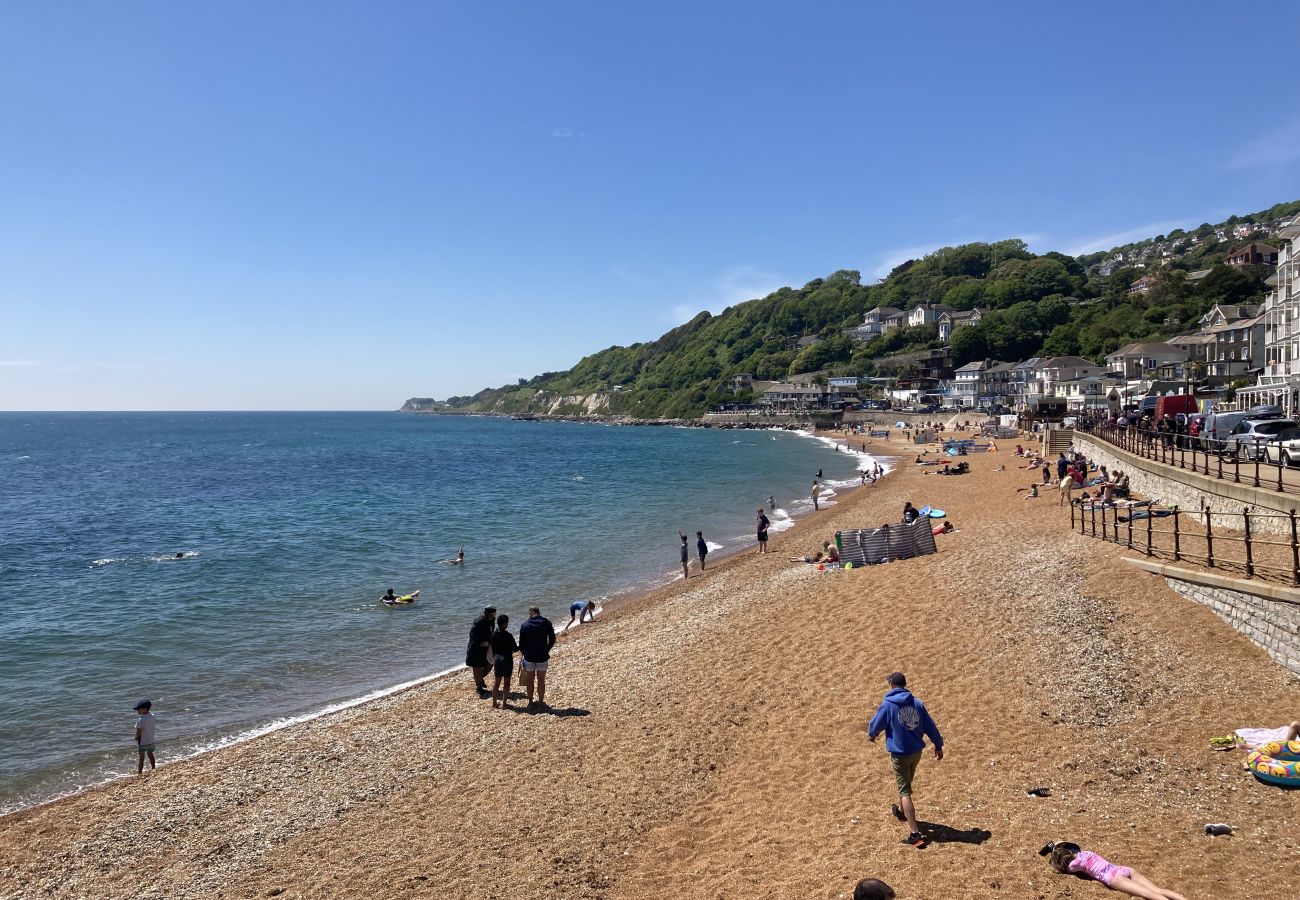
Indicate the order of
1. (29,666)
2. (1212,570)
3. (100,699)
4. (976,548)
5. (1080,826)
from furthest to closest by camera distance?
1. (976,548)
2. (29,666)
3. (100,699)
4. (1212,570)
5. (1080,826)

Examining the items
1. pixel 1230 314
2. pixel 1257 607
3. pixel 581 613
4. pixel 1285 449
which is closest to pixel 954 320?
pixel 1230 314

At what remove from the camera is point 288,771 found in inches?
435

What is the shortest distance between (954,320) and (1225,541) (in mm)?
141411

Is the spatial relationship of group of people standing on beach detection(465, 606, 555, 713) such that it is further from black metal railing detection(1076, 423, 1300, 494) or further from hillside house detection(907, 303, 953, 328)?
hillside house detection(907, 303, 953, 328)

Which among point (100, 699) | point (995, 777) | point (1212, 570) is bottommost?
point (100, 699)

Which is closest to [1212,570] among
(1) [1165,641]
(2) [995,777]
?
(1) [1165,641]

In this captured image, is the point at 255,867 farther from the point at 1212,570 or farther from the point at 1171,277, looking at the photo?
the point at 1171,277

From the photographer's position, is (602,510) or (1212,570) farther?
(602,510)

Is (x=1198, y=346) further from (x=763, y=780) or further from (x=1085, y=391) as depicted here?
(x=763, y=780)

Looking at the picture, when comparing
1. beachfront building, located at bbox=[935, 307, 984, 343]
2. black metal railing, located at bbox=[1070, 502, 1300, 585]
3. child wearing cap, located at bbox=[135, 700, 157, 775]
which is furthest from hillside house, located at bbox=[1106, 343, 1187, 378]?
child wearing cap, located at bbox=[135, 700, 157, 775]

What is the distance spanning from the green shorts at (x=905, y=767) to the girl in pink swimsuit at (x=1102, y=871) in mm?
1274

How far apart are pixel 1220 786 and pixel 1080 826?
194cm

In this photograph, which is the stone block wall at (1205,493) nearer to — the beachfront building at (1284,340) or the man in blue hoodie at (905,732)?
the man in blue hoodie at (905,732)

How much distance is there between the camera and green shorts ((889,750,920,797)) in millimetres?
7395
